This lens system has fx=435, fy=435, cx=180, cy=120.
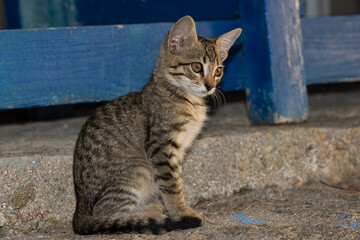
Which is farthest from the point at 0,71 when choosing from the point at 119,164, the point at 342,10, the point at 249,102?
the point at 342,10

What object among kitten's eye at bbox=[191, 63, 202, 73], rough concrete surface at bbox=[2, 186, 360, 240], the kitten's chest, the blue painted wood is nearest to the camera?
rough concrete surface at bbox=[2, 186, 360, 240]

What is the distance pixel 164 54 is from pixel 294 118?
4.71 feet

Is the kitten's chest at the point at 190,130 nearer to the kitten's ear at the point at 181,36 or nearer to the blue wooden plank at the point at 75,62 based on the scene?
the kitten's ear at the point at 181,36

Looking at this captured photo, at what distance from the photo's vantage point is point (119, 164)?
2906 mm

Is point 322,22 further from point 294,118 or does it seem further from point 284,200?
point 284,200

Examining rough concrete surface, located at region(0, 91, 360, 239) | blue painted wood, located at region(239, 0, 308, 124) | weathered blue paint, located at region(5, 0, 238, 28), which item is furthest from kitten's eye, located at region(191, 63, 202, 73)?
weathered blue paint, located at region(5, 0, 238, 28)

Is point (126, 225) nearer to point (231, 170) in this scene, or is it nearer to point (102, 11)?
point (231, 170)

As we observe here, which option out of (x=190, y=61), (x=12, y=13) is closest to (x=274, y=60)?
(x=190, y=61)

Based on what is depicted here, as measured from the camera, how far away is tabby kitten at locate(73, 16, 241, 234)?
2.79 m

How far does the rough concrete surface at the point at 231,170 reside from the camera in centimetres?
279

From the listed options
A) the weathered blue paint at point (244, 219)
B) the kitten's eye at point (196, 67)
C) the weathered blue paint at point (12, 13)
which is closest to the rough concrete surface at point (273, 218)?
the weathered blue paint at point (244, 219)

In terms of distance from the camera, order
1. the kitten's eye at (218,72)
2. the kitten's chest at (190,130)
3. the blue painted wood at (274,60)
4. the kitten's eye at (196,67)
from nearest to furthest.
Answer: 1. the kitten's chest at (190,130)
2. the kitten's eye at (196,67)
3. the kitten's eye at (218,72)
4. the blue painted wood at (274,60)

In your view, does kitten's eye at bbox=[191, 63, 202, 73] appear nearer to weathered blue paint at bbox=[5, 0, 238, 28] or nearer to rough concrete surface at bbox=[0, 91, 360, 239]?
rough concrete surface at bbox=[0, 91, 360, 239]

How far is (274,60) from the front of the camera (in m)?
3.79
